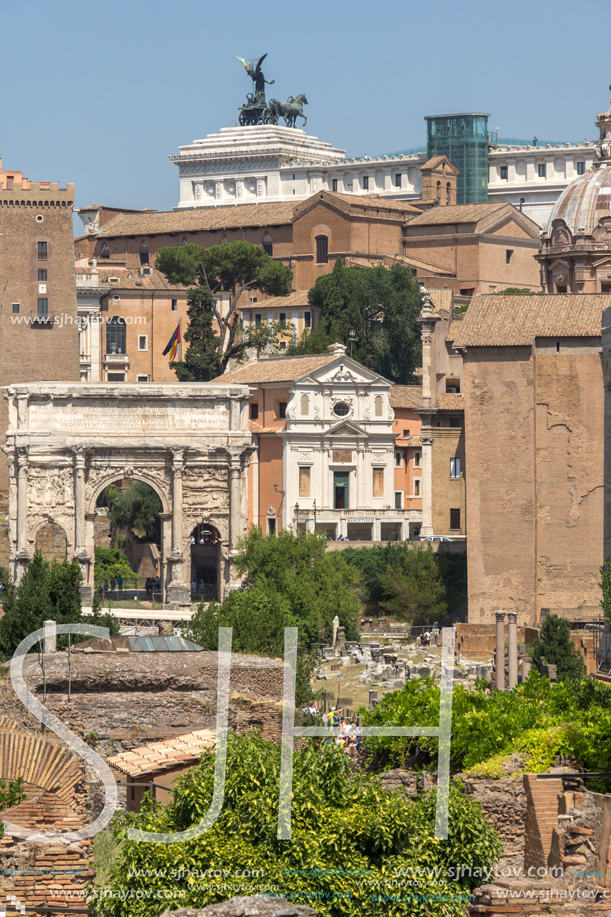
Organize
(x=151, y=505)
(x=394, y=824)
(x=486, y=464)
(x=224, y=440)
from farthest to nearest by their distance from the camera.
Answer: (x=151, y=505), (x=224, y=440), (x=486, y=464), (x=394, y=824)

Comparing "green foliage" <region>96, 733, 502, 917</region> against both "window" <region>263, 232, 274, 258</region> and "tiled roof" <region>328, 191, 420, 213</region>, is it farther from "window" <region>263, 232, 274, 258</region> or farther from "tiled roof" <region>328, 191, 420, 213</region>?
"window" <region>263, 232, 274, 258</region>

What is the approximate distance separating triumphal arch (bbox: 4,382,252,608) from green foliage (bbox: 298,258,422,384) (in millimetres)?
15792

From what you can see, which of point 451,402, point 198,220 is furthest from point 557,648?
point 198,220

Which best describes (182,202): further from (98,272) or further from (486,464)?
(486,464)

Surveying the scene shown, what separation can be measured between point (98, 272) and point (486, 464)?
46.2m

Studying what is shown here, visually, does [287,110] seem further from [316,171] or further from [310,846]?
[310,846]

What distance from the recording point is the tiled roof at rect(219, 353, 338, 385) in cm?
6738

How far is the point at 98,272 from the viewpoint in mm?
90750

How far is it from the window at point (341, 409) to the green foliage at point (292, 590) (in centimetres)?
1122

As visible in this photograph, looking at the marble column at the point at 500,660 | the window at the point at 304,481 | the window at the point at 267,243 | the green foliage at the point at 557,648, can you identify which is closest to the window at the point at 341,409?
the window at the point at 304,481

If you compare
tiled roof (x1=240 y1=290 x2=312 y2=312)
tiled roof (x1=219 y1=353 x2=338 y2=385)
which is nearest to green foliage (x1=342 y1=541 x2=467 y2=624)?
tiled roof (x1=219 y1=353 x2=338 y2=385)

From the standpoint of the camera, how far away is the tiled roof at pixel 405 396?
6966 centimetres

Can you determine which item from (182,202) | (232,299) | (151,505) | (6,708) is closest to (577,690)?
(6,708)

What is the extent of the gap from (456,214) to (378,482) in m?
26.3
